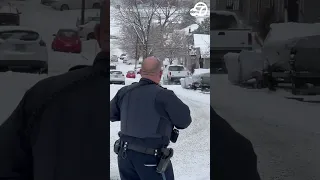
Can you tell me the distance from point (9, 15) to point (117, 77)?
0.88 metres

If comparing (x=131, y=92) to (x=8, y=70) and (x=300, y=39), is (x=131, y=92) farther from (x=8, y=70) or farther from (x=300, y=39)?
(x=300, y=39)

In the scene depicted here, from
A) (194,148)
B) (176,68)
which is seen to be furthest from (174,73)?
(194,148)

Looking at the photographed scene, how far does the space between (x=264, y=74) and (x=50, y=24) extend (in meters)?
1.52

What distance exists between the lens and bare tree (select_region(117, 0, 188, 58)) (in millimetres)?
3203

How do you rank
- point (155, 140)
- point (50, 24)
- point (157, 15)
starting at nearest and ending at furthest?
point (155, 140) → point (50, 24) → point (157, 15)

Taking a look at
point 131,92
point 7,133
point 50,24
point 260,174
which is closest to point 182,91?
point 131,92

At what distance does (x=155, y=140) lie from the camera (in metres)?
2.78

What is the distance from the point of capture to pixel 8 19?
2.97m

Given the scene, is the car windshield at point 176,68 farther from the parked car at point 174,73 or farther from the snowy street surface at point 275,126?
the snowy street surface at point 275,126

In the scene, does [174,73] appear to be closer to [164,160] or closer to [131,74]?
[131,74]

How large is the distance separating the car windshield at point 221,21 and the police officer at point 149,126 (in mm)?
478

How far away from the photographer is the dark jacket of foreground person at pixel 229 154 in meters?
3.00

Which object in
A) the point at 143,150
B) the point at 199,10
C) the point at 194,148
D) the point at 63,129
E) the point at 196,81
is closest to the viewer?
the point at 143,150

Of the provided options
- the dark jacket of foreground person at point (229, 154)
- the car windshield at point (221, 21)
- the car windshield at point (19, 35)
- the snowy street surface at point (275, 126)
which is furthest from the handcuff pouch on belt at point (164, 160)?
the car windshield at point (19, 35)
